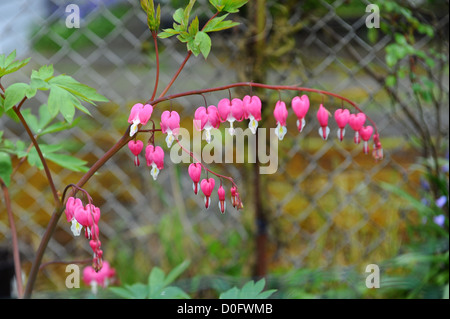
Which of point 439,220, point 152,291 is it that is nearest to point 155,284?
point 152,291

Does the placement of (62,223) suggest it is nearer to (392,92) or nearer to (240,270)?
(240,270)

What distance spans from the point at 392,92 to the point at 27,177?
4.87 feet

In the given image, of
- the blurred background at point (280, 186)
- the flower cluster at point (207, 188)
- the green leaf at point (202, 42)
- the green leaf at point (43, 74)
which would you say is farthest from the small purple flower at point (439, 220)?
the green leaf at point (43, 74)

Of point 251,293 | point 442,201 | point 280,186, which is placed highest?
point 280,186

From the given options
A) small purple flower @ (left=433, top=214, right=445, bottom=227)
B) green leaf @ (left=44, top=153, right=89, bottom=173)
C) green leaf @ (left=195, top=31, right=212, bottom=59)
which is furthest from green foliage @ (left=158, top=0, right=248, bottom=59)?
small purple flower @ (left=433, top=214, right=445, bottom=227)

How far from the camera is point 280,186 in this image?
243 cm

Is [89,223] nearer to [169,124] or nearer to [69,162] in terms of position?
[169,124]

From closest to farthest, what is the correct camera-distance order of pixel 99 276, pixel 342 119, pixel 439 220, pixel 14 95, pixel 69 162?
pixel 14 95, pixel 342 119, pixel 69 162, pixel 99 276, pixel 439 220

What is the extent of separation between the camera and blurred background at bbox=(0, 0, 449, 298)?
158 centimetres

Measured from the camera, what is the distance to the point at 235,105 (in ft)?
2.42

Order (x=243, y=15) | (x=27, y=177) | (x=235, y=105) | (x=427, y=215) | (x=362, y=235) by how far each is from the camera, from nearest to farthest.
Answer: (x=235, y=105), (x=427, y=215), (x=243, y=15), (x=362, y=235), (x=27, y=177)

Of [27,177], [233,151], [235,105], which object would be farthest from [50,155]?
[27,177]

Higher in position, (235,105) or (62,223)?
(62,223)

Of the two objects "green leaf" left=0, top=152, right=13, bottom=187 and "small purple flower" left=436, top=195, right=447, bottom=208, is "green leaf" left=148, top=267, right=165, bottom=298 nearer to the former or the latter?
"green leaf" left=0, top=152, right=13, bottom=187
